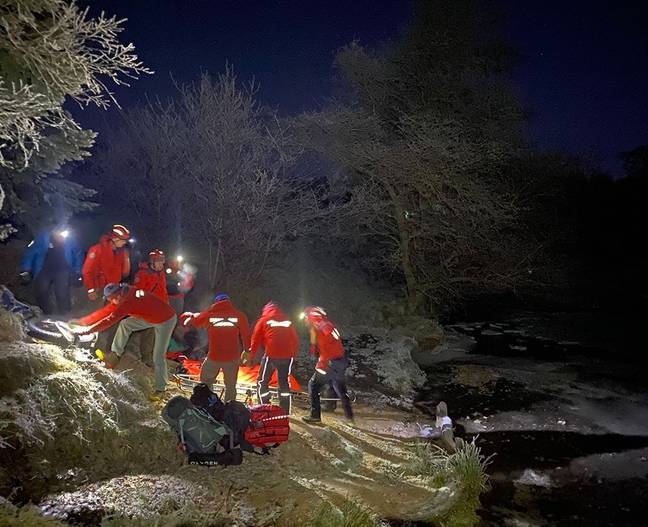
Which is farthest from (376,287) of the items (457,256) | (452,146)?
(452,146)

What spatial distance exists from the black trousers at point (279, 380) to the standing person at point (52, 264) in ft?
13.3

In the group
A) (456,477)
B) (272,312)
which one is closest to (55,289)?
(272,312)

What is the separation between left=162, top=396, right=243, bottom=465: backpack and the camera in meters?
5.07

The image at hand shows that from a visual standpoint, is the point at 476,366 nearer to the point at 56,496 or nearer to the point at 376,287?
the point at 376,287

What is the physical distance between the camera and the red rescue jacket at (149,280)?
7371 mm

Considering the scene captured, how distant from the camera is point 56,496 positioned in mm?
4285

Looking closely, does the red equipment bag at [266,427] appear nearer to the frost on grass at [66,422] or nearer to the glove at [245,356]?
the frost on grass at [66,422]

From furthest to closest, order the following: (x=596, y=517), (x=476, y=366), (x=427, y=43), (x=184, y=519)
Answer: (x=427, y=43), (x=476, y=366), (x=596, y=517), (x=184, y=519)

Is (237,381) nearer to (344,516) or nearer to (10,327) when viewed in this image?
(10,327)

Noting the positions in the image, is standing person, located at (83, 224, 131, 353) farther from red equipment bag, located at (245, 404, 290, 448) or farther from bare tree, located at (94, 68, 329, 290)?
bare tree, located at (94, 68, 329, 290)

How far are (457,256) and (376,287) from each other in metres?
4.11

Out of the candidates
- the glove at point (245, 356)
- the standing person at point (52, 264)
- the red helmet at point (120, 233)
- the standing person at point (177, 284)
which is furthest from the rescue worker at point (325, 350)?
the standing person at point (52, 264)

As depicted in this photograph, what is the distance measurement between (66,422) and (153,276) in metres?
2.89

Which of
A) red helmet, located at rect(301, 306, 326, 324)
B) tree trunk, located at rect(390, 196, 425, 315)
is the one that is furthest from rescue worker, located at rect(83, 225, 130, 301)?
tree trunk, located at rect(390, 196, 425, 315)
